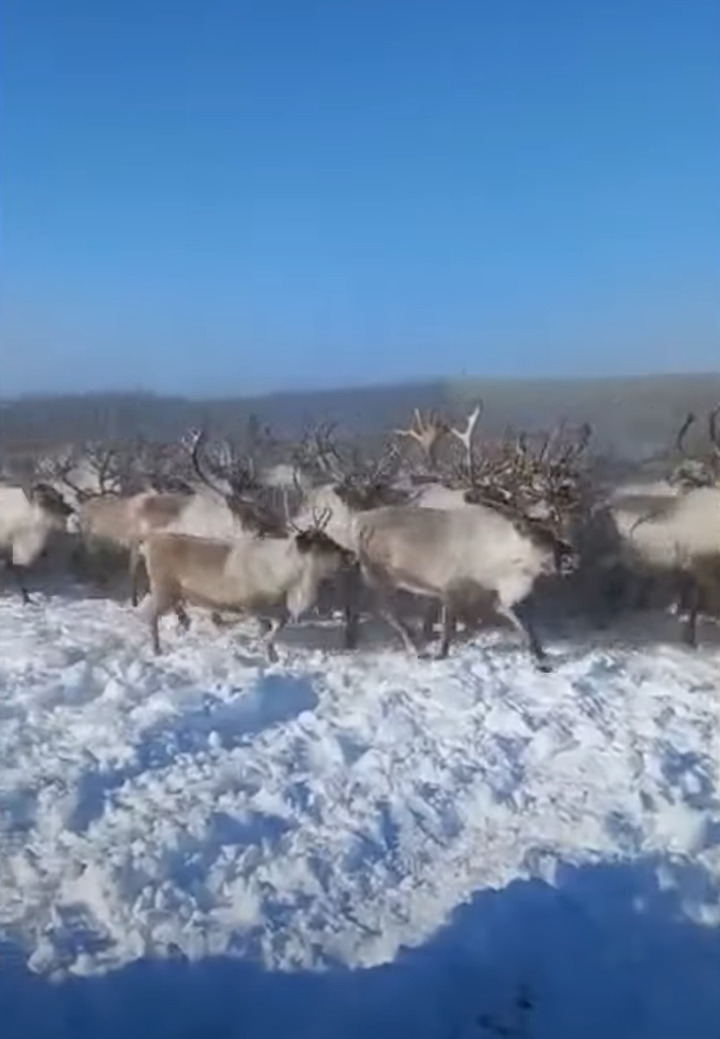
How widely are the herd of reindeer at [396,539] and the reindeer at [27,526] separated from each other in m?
0.01

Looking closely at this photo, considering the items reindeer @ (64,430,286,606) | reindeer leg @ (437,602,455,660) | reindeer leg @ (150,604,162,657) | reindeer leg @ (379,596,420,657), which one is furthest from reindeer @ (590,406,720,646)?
reindeer leg @ (150,604,162,657)

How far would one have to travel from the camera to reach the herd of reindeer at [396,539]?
27.2 feet

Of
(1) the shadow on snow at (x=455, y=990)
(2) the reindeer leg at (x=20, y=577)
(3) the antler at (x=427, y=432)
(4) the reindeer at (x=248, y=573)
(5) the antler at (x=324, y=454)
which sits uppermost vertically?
(3) the antler at (x=427, y=432)

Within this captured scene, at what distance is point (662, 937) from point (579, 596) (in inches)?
195

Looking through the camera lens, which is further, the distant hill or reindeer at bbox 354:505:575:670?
the distant hill

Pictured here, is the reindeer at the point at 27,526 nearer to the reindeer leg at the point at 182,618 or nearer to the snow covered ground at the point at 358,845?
the reindeer leg at the point at 182,618

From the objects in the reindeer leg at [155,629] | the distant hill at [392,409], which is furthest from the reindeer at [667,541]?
the distant hill at [392,409]

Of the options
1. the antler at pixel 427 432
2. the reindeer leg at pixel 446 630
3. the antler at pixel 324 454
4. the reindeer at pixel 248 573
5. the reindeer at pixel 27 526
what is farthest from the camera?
the antler at pixel 427 432

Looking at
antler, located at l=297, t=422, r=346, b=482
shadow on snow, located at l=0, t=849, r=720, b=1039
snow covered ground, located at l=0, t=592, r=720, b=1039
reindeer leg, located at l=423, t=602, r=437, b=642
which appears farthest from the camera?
antler, located at l=297, t=422, r=346, b=482

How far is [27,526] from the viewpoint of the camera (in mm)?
10453

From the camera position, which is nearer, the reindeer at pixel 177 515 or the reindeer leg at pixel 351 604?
the reindeer leg at pixel 351 604

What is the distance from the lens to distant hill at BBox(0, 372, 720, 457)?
26.5 metres

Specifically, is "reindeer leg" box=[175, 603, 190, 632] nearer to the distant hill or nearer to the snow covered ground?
the snow covered ground

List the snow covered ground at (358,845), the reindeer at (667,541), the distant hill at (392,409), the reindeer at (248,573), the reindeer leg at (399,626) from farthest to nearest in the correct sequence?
the distant hill at (392,409) < the reindeer at (667,541) < the reindeer at (248,573) < the reindeer leg at (399,626) < the snow covered ground at (358,845)
